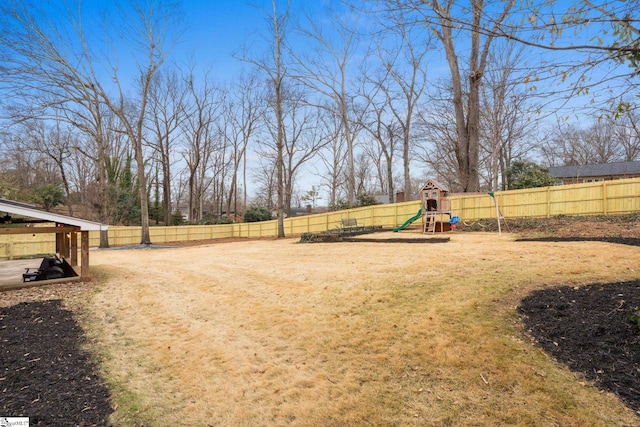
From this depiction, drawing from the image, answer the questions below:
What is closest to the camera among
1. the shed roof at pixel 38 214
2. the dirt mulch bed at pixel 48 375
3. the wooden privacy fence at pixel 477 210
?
the dirt mulch bed at pixel 48 375

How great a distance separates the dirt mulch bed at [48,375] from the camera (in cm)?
307

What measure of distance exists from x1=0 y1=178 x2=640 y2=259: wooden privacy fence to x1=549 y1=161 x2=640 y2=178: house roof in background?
21433mm

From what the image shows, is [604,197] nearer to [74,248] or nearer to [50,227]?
[50,227]

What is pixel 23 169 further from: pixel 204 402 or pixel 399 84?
pixel 204 402

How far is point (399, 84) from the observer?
25.0m

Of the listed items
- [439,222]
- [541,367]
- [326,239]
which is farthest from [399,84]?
[541,367]

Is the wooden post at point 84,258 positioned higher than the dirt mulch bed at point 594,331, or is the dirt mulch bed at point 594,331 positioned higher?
the wooden post at point 84,258

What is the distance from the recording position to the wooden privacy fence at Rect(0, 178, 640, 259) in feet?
42.8

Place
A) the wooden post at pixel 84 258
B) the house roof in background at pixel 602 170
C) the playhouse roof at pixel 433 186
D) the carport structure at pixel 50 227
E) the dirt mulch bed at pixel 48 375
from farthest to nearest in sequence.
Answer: the house roof in background at pixel 602 170, the playhouse roof at pixel 433 186, the wooden post at pixel 84 258, the carport structure at pixel 50 227, the dirt mulch bed at pixel 48 375

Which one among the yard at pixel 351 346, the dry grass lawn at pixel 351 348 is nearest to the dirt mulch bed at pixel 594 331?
the yard at pixel 351 346

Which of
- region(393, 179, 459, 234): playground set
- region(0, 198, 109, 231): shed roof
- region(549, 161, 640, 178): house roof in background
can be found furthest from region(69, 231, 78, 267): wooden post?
region(549, 161, 640, 178): house roof in background

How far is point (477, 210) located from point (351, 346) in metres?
14.4

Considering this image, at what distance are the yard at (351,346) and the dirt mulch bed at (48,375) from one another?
0.14 m

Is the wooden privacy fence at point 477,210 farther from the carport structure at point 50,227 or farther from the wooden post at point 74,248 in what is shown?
the carport structure at point 50,227
